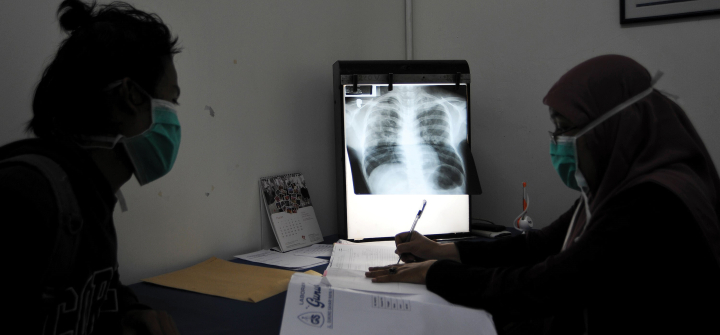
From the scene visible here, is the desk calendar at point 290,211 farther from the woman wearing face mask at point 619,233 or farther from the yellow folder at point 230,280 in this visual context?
the woman wearing face mask at point 619,233

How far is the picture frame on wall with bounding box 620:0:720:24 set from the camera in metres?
1.70

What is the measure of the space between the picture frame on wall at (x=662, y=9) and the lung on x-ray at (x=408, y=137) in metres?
0.76

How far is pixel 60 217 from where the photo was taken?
25.0 inches

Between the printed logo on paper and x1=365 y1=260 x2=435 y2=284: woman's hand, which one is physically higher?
x1=365 y1=260 x2=435 y2=284: woman's hand

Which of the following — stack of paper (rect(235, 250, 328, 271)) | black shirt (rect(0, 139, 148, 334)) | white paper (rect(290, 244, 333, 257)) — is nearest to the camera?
black shirt (rect(0, 139, 148, 334))

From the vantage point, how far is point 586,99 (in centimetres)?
98

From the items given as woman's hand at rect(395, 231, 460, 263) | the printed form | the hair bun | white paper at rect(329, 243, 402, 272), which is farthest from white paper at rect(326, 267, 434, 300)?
the hair bun

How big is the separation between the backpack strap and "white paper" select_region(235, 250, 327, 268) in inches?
29.9

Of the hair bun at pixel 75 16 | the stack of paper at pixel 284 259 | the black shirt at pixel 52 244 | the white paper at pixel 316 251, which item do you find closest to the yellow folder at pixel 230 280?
the stack of paper at pixel 284 259

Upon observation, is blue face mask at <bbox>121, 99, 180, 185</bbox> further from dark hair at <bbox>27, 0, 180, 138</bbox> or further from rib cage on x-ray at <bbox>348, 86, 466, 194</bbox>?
rib cage on x-ray at <bbox>348, 86, 466, 194</bbox>

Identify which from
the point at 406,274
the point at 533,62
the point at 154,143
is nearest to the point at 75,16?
the point at 154,143

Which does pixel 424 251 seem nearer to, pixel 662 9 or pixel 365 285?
pixel 365 285

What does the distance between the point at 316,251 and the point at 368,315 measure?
2.33ft

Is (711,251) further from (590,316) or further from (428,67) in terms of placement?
(428,67)
